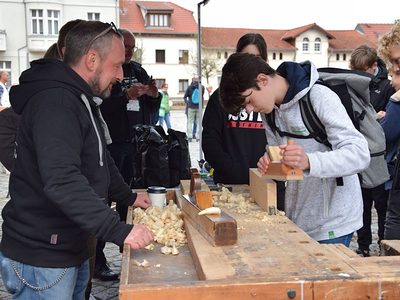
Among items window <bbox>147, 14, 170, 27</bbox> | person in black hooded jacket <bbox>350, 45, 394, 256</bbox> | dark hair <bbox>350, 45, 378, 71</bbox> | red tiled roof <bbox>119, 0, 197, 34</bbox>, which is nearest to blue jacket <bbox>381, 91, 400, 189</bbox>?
person in black hooded jacket <bbox>350, 45, 394, 256</bbox>

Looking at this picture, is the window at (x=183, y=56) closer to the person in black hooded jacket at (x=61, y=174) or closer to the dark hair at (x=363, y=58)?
the dark hair at (x=363, y=58)

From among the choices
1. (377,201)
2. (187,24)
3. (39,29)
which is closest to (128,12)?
(187,24)

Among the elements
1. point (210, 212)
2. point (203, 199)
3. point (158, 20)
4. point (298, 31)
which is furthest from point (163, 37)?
point (210, 212)

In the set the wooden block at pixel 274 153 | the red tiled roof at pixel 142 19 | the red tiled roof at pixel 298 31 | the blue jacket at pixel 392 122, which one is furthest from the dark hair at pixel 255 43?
the red tiled roof at pixel 298 31

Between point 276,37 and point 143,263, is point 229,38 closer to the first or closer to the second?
point 276,37

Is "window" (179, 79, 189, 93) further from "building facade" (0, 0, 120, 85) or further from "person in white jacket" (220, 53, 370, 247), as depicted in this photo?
"person in white jacket" (220, 53, 370, 247)

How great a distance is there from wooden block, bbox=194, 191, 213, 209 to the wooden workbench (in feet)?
0.51

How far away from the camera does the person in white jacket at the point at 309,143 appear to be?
212 cm

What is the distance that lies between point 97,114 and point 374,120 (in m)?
1.26

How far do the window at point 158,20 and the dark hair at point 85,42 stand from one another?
154 ft

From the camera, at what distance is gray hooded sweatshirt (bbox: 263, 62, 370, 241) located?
212cm

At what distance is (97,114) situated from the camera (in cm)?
234

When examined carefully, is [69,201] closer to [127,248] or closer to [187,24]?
[127,248]

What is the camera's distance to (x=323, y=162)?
2.10 m
